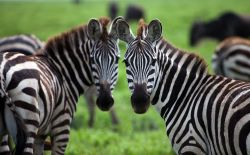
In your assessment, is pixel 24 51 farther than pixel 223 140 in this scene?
Yes

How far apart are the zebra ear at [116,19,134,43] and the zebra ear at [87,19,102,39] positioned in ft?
1.88

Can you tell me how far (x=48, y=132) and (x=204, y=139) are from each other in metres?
2.21

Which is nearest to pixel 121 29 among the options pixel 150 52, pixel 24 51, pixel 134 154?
pixel 150 52

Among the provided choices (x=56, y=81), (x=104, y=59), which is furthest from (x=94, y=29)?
(x=56, y=81)

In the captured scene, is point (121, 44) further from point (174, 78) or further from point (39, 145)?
point (174, 78)

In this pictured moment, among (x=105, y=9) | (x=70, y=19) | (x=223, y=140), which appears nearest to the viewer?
(x=223, y=140)

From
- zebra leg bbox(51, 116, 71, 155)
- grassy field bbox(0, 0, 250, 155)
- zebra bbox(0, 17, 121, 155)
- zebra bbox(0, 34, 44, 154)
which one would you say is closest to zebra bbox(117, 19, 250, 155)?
zebra bbox(0, 17, 121, 155)

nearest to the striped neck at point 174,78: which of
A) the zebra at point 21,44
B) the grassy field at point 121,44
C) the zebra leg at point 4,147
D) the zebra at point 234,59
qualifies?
the zebra leg at point 4,147

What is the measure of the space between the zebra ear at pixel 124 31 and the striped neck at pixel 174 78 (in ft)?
1.31

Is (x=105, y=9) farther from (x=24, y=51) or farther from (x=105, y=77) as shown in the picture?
(x=105, y=77)

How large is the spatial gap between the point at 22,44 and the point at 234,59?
5.29 m

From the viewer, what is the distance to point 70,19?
120ft

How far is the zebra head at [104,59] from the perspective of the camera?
7.11 m

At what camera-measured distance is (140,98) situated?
624cm
